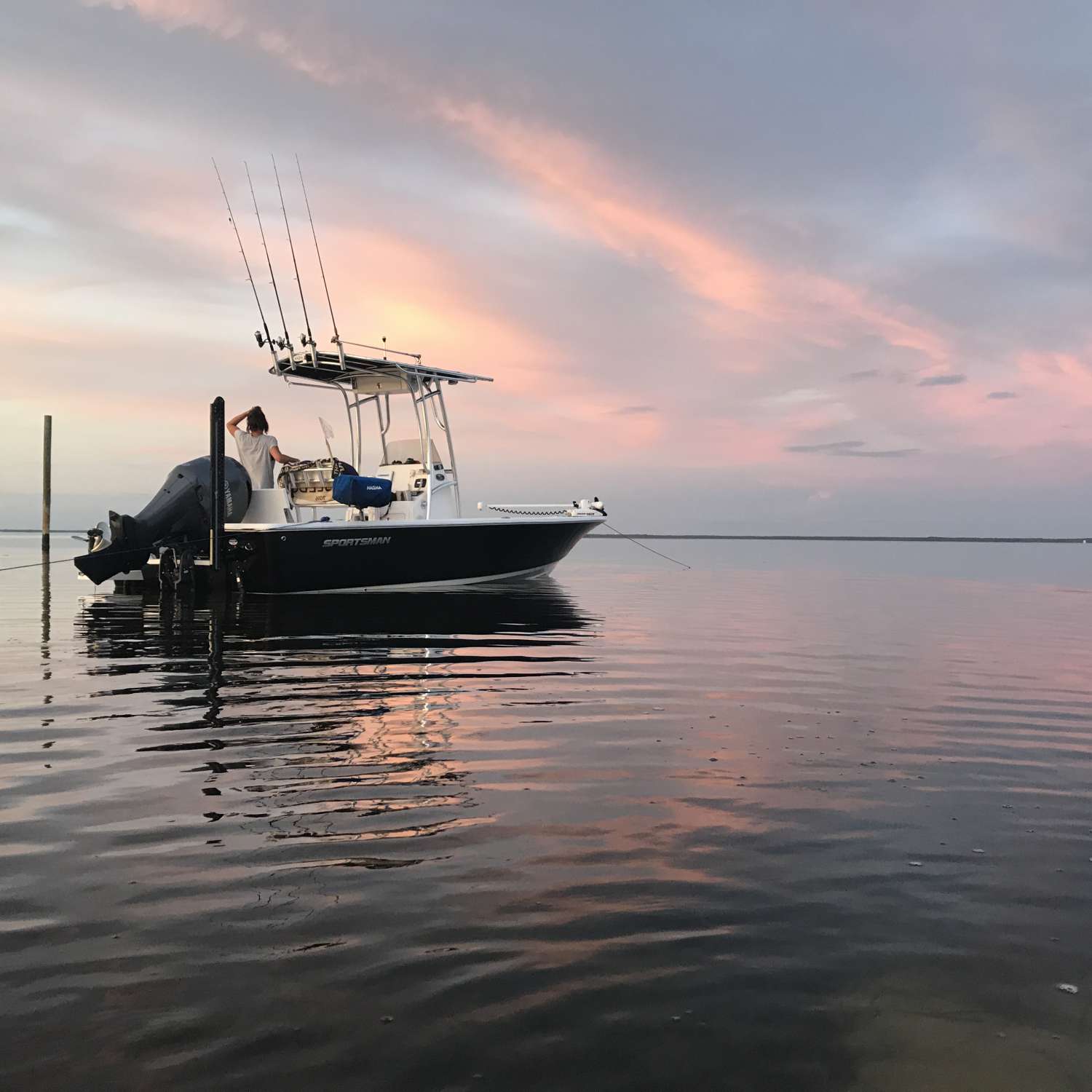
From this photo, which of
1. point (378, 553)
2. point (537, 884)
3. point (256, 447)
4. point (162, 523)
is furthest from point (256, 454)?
point (537, 884)

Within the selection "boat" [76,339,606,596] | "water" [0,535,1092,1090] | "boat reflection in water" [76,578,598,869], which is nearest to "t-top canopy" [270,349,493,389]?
"boat" [76,339,606,596]

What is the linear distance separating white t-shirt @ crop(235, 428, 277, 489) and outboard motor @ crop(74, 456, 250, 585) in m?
0.20

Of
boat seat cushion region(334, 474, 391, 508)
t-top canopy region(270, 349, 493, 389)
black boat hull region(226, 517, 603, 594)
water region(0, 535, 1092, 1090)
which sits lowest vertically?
water region(0, 535, 1092, 1090)

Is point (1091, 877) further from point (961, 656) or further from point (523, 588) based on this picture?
point (523, 588)

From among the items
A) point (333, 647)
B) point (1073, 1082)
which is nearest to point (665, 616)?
point (333, 647)

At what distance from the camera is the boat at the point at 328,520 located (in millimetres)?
17609

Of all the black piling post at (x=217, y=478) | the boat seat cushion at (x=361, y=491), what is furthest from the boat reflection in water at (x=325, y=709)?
the boat seat cushion at (x=361, y=491)

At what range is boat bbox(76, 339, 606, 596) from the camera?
58.0 feet

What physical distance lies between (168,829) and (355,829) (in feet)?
2.82

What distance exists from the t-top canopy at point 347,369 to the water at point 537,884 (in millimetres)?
10719

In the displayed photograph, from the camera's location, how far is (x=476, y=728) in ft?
22.1

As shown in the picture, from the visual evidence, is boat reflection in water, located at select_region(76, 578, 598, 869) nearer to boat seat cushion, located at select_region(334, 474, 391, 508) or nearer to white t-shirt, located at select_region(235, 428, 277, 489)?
boat seat cushion, located at select_region(334, 474, 391, 508)

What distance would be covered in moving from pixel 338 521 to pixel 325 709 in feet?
35.6

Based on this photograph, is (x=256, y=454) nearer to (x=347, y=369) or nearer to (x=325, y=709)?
(x=347, y=369)
